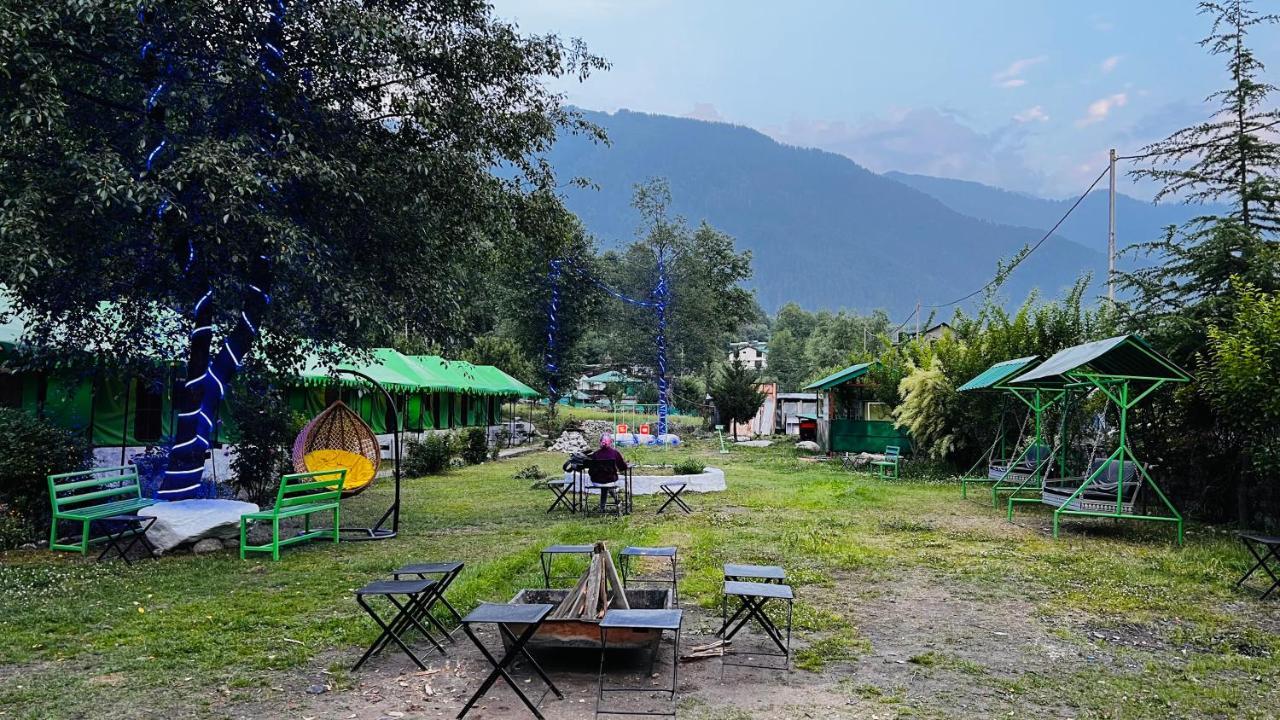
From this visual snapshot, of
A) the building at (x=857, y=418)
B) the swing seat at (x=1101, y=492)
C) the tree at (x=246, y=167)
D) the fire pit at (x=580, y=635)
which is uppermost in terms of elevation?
the tree at (x=246, y=167)

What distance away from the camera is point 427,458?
61.7 ft

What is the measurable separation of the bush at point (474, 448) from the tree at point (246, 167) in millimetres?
9821

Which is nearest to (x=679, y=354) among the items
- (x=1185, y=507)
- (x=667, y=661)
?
(x=1185, y=507)

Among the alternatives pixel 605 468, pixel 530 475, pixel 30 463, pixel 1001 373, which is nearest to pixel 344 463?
pixel 30 463

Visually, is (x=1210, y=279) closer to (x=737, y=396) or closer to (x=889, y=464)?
(x=889, y=464)

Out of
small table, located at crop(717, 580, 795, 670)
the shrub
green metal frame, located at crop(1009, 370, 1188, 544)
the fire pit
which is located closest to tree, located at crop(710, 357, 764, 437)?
the shrub

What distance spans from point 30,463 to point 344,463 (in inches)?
145

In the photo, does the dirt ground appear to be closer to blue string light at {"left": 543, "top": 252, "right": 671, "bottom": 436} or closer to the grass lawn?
the grass lawn

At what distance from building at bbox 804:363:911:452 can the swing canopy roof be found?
39.0ft

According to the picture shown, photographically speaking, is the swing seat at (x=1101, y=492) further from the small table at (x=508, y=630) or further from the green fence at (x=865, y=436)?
the green fence at (x=865, y=436)

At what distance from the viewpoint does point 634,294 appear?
125 feet

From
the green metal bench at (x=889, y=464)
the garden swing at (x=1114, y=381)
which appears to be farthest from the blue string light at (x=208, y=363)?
the green metal bench at (x=889, y=464)

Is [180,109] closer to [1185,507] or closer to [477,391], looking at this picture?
[1185,507]

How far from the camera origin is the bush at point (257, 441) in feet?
41.0
